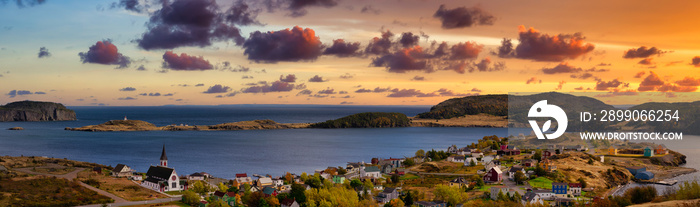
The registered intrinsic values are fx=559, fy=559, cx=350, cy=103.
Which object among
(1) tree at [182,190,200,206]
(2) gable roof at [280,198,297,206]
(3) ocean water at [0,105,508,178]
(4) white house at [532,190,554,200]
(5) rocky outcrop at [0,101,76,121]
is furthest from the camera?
(5) rocky outcrop at [0,101,76,121]

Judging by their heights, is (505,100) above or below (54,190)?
above

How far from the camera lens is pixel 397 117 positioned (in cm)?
15425

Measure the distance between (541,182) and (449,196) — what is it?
41.9ft

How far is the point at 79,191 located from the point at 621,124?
5073 centimetres

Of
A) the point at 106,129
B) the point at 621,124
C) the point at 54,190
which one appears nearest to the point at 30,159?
the point at 54,190

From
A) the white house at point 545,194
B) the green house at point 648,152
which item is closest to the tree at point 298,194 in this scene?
the white house at point 545,194

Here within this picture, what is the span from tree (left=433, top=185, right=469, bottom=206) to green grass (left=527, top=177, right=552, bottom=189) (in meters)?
8.99

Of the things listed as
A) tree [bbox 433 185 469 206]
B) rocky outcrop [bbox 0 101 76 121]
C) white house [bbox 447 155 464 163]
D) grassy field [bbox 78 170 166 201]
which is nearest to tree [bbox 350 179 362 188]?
tree [bbox 433 185 469 206]

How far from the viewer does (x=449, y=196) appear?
122 ft

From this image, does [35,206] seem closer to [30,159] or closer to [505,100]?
[30,159]

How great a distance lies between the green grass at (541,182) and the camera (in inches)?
1750

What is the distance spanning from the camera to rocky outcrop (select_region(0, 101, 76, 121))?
17100 centimetres

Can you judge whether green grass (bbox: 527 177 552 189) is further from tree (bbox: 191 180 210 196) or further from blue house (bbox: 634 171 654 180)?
tree (bbox: 191 180 210 196)

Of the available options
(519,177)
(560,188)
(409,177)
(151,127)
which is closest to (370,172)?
(409,177)
